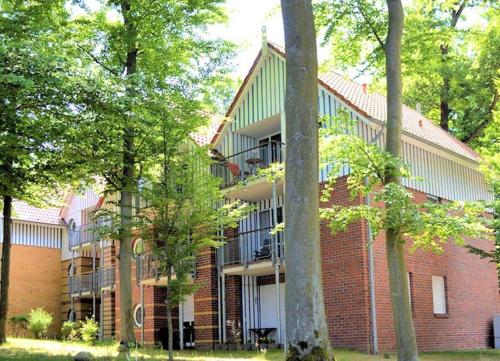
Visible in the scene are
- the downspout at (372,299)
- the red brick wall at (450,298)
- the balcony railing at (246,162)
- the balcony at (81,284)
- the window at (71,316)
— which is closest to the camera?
the downspout at (372,299)

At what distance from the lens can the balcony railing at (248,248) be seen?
2092 cm

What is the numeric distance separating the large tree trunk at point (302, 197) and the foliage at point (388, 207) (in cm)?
366

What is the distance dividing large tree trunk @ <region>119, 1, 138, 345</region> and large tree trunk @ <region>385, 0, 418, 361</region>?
6951 millimetres

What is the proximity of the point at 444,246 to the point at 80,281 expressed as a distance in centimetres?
1926

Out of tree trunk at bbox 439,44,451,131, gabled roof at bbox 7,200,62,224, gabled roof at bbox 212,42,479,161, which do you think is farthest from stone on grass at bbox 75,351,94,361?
gabled roof at bbox 7,200,62,224

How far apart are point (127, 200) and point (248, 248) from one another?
5224 mm

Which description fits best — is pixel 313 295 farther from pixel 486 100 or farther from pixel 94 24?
pixel 486 100

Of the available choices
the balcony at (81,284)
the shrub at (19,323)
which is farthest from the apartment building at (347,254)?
the shrub at (19,323)

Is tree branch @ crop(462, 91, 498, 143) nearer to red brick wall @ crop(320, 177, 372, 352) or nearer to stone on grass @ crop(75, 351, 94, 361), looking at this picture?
red brick wall @ crop(320, 177, 372, 352)

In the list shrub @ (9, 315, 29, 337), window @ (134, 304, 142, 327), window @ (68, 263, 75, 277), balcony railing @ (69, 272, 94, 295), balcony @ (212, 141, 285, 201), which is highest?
balcony @ (212, 141, 285, 201)

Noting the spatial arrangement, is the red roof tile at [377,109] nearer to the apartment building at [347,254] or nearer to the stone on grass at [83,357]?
the apartment building at [347,254]

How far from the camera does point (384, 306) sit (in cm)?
1869

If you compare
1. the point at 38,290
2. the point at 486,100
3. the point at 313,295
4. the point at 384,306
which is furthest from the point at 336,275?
the point at 38,290

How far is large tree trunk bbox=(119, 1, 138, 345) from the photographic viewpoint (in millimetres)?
17438
